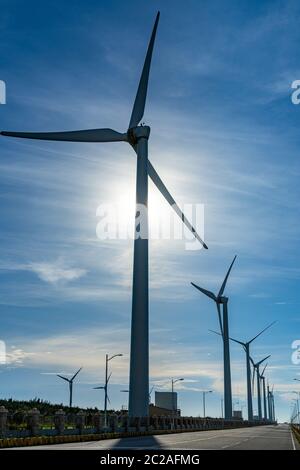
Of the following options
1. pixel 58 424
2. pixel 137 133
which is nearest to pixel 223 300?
pixel 137 133

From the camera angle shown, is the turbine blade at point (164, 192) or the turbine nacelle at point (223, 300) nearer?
the turbine blade at point (164, 192)

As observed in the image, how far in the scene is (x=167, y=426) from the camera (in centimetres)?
8269

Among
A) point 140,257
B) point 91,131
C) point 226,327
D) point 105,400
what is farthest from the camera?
point 226,327

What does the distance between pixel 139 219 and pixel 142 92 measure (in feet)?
49.1

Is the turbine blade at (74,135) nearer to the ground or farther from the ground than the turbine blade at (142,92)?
nearer to the ground

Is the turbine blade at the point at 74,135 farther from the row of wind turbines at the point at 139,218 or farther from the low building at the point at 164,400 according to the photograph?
the low building at the point at 164,400

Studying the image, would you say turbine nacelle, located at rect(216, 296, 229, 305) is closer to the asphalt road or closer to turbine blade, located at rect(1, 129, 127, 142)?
turbine blade, located at rect(1, 129, 127, 142)

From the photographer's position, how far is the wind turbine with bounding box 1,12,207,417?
5706 cm

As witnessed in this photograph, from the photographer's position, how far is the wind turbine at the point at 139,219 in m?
57.1

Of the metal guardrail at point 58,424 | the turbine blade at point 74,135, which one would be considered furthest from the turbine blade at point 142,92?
the metal guardrail at point 58,424
